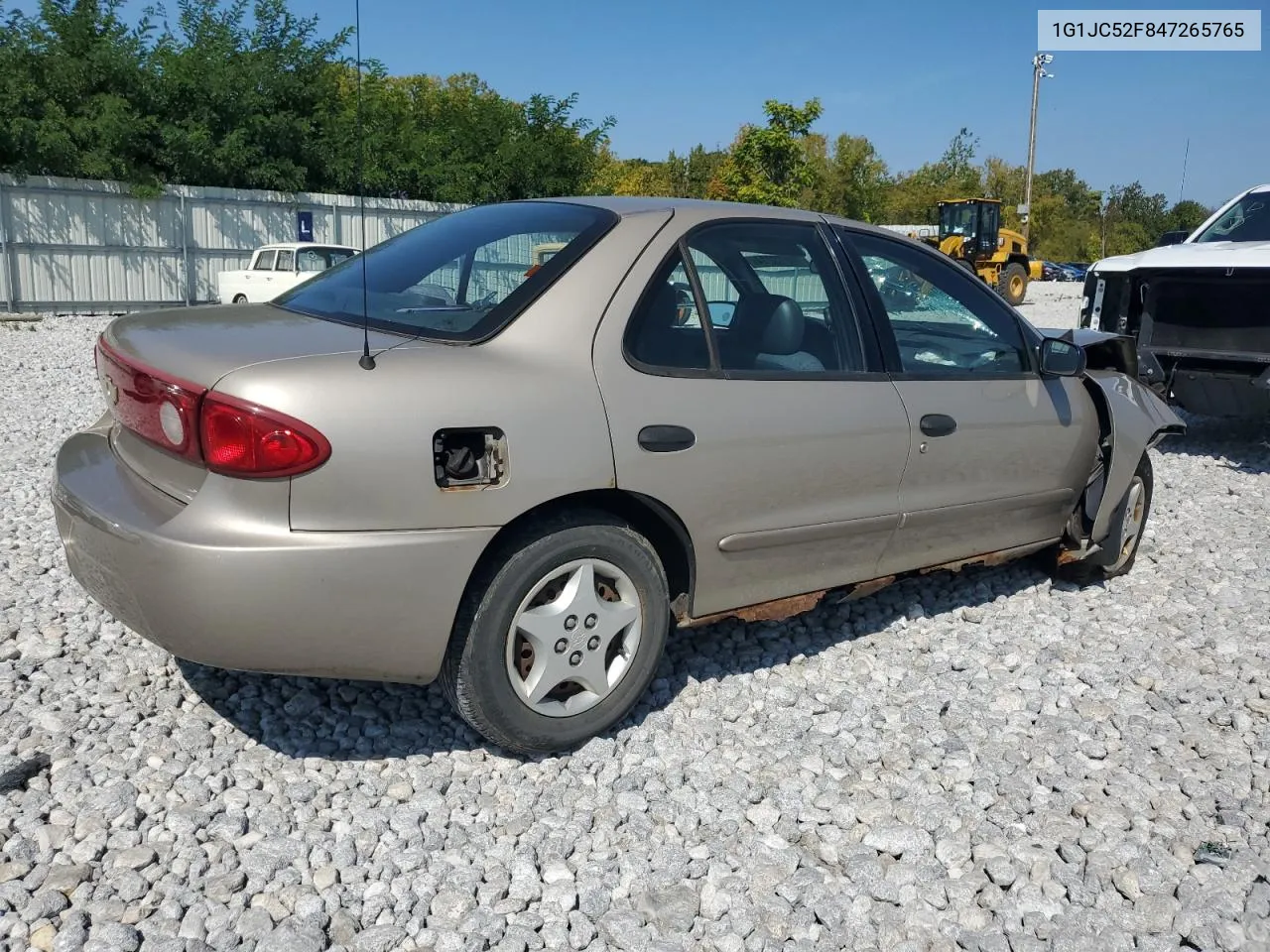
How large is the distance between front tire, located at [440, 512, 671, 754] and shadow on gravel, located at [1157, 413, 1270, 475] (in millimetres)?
6270

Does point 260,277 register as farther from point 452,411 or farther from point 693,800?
point 693,800

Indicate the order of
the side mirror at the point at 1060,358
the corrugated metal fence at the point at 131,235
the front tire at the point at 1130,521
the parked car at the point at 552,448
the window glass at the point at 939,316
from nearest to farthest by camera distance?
Result: the parked car at the point at 552,448, the window glass at the point at 939,316, the side mirror at the point at 1060,358, the front tire at the point at 1130,521, the corrugated metal fence at the point at 131,235

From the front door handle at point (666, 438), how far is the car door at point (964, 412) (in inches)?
39.1

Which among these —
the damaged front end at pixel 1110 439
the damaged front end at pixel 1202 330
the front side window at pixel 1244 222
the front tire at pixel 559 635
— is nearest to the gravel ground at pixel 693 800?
the front tire at pixel 559 635

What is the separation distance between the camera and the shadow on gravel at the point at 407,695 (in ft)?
10.5

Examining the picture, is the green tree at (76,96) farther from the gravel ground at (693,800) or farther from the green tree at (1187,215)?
the green tree at (1187,215)

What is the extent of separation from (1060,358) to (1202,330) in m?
4.28

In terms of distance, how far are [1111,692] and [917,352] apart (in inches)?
54.8

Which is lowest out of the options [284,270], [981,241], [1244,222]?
[284,270]

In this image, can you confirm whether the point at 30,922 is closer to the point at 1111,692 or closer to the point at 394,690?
the point at 394,690

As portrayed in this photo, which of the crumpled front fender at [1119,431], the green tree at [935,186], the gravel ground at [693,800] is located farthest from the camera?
the green tree at [935,186]

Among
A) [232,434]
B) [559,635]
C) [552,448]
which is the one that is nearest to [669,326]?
[552,448]

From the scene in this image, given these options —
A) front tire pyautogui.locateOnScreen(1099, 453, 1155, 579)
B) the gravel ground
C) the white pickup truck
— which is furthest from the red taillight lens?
the white pickup truck

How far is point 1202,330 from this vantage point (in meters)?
7.58
